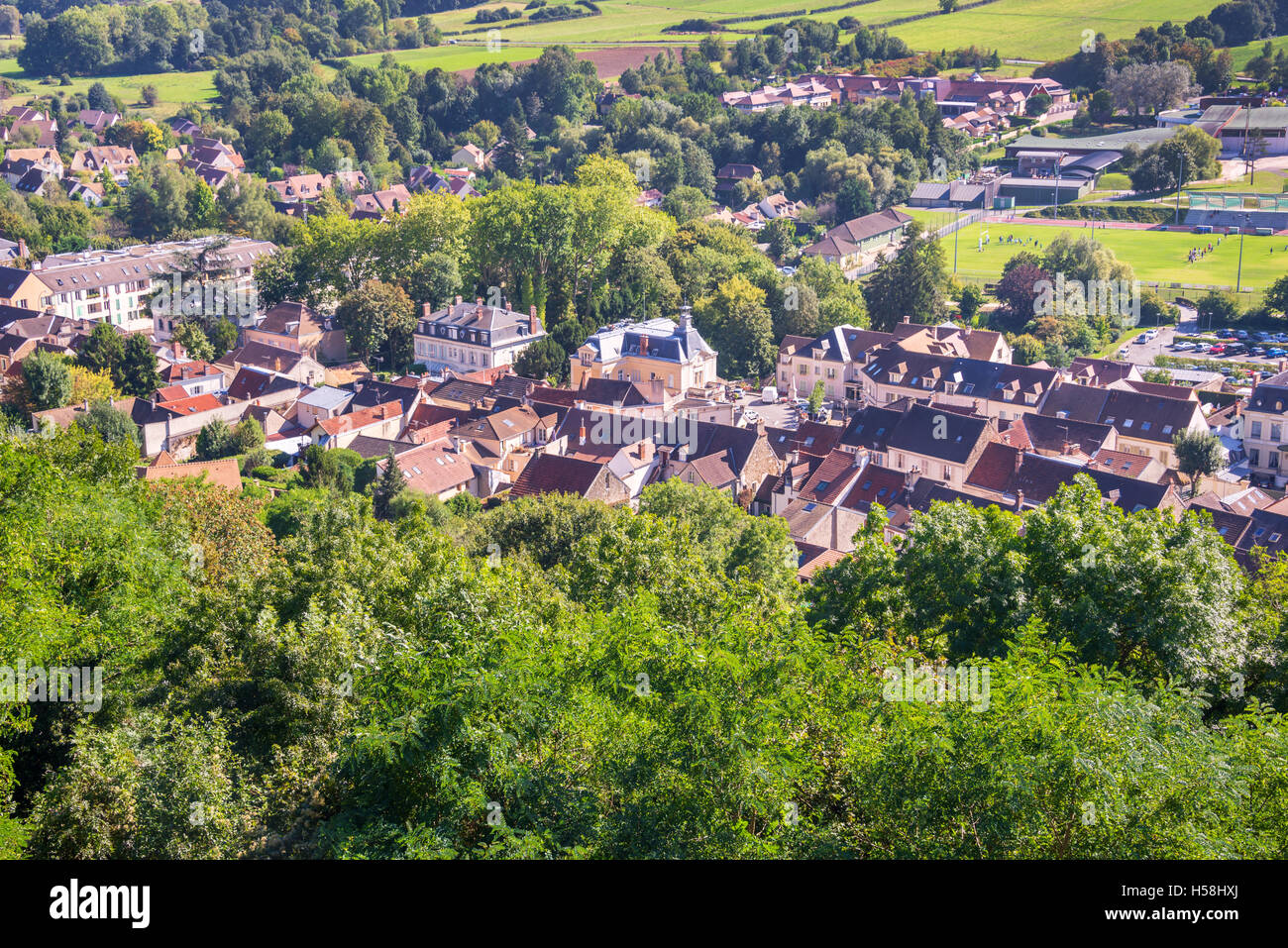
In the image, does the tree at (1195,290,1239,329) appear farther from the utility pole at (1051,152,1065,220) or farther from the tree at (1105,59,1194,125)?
the tree at (1105,59,1194,125)

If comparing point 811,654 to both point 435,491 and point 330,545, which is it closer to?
point 330,545

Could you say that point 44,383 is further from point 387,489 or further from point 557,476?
point 557,476

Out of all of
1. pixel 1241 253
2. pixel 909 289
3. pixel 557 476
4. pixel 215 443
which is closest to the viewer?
pixel 557 476

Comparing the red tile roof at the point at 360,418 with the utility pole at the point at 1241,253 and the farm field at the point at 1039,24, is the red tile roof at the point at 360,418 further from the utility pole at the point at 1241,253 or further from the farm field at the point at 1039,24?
the farm field at the point at 1039,24

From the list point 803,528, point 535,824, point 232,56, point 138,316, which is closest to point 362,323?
point 138,316

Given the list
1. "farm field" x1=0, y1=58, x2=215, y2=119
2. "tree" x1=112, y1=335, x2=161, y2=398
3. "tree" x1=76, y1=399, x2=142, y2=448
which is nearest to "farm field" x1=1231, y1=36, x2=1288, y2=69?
"farm field" x1=0, y1=58, x2=215, y2=119

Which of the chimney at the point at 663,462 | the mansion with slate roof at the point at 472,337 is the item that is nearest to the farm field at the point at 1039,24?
the mansion with slate roof at the point at 472,337

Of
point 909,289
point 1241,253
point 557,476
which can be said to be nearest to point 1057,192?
point 1241,253
